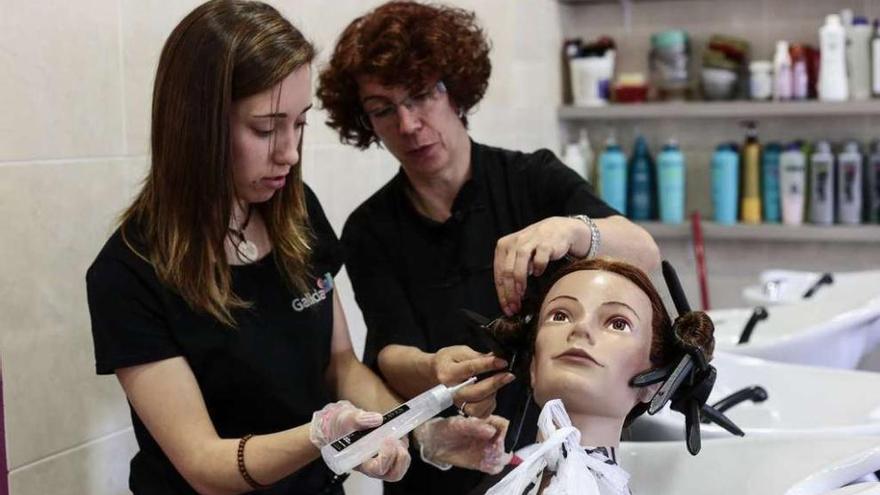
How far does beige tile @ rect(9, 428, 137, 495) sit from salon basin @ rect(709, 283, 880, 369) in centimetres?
133

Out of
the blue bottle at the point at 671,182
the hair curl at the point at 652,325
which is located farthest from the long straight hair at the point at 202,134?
the blue bottle at the point at 671,182

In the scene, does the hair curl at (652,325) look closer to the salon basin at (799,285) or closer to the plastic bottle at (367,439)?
the plastic bottle at (367,439)

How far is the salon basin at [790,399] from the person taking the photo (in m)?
2.06

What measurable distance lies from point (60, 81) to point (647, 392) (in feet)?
3.51

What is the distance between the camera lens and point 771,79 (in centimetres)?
381

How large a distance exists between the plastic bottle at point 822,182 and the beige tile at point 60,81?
2.54 metres

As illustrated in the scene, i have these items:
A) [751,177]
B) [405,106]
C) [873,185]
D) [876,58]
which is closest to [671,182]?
[751,177]

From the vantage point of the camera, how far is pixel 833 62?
3.66 metres

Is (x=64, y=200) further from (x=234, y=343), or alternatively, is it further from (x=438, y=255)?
(x=438, y=255)

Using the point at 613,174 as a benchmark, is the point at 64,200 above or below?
above

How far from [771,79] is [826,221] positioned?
1.71 feet

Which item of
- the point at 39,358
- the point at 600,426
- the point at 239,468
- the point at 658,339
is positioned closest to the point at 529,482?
the point at 600,426

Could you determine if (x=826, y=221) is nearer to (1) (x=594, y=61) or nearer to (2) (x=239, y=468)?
(1) (x=594, y=61)

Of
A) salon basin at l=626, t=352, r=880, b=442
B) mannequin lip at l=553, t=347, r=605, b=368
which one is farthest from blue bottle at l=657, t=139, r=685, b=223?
mannequin lip at l=553, t=347, r=605, b=368
